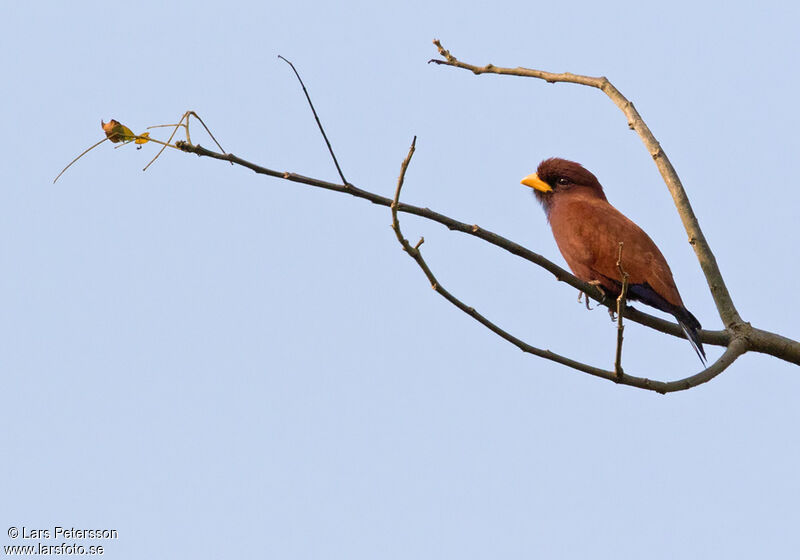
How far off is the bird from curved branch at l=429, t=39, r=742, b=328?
0.60ft

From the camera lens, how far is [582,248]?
5500 millimetres

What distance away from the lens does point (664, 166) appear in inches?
182

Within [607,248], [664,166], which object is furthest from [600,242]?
[664,166]

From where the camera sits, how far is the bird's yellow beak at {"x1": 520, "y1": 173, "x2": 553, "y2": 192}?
634 centimetres

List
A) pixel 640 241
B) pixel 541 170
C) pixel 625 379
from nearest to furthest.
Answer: pixel 625 379, pixel 640 241, pixel 541 170

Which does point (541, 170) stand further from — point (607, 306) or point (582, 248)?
point (607, 306)

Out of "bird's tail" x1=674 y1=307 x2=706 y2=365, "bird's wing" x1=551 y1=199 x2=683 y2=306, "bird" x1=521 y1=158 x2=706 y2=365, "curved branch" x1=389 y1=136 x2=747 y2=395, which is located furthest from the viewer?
"bird's wing" x1=551 y1=199 x2=683 y2=306

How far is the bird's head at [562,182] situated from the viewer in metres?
6.27

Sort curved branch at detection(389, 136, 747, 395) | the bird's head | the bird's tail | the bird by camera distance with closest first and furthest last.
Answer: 1. curved branch at detection(389, 136, 747, 395)
2. the bird's tail
3. the bird
4. the bird's head

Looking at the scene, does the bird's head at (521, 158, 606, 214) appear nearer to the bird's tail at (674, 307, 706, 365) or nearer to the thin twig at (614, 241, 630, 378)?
the bird's tail at (674, 307, 706, 365)

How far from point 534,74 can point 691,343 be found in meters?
1.53

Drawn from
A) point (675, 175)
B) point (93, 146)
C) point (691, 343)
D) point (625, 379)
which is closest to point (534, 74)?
point (675, 175)

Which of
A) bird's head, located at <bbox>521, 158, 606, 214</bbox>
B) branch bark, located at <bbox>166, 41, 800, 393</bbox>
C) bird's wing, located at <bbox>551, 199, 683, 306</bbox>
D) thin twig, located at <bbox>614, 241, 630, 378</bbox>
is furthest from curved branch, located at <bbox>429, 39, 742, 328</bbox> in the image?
bird's head, located at <bbox>521, 158, 606, 214</bbox>

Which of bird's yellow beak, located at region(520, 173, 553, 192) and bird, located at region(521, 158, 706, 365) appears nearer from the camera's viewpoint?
bird, located at region(521, 158, 706, 365)
